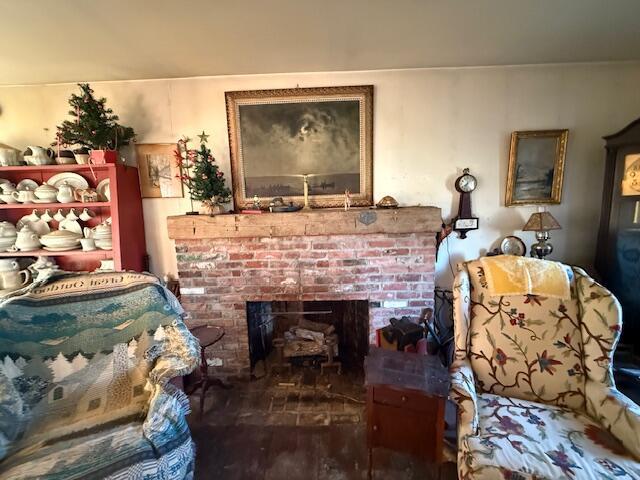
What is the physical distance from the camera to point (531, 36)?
1.68 meters

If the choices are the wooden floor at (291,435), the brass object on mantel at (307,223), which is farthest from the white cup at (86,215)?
the wooden floor at (291,435)

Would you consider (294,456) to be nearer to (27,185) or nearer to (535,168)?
(535,168)

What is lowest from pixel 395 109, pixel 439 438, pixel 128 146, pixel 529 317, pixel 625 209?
pixel 439 438

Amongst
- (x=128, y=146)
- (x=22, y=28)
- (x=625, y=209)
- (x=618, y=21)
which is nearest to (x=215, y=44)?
(x=22, y=28)

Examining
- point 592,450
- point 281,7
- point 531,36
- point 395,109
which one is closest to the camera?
point 592,450

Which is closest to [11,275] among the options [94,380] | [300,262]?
[94,380]

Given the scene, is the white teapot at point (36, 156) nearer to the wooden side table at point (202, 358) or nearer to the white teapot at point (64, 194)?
the white teapot at point (64, 194)

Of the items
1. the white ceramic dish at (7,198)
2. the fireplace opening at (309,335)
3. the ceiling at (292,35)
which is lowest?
the fireplace opening at (309,335)

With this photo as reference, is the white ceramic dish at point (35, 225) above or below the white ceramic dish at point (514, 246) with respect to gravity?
above

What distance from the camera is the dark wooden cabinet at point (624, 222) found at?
186cm

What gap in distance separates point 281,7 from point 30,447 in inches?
88.5

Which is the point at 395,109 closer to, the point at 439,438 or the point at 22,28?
the point at 439,438

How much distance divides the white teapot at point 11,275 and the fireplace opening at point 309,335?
5.75ft

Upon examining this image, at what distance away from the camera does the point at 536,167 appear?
215 centimetres
